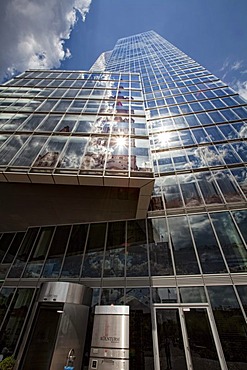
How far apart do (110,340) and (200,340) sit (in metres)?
3.31

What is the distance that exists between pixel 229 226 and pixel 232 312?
13.5 ft

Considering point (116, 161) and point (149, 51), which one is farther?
point (149, 51)

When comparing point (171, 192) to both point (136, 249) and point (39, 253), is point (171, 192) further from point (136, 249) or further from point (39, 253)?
point (39, 253)

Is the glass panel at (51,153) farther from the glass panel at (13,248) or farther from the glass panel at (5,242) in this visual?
the glass panel at (5,242)

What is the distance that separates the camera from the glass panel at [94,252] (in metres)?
9.79

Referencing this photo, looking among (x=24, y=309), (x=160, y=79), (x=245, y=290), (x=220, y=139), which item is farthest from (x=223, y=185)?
(x=160, y=79)

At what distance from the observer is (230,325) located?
280 inches

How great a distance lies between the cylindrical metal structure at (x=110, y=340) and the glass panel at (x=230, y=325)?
3512 millimetres

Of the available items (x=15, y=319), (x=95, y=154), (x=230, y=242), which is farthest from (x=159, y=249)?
(x=15, y=319)

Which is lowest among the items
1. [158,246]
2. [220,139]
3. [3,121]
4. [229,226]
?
[158,246]

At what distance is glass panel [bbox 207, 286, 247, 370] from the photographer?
6504 mm

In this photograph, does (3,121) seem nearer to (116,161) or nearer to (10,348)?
(116,161)

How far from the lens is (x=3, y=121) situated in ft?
43.9

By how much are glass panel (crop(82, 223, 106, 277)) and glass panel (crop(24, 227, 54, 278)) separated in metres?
2.65
